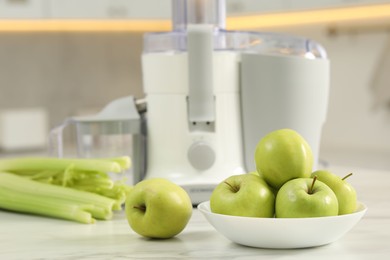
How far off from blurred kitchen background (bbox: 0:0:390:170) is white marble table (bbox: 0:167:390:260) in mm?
1634

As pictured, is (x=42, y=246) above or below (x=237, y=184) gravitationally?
below

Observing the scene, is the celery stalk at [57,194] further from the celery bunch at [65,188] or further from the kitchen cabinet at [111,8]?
the kitchen cabinet at [111,8]

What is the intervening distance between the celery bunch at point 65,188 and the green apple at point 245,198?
34 centimetres

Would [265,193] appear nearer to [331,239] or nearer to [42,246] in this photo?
[331,239]

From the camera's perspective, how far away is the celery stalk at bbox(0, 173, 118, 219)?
4.67 feet

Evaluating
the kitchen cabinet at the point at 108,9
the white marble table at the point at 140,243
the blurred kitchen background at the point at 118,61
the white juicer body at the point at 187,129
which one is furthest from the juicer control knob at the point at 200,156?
the kitchen cabinet at the point at 108,9

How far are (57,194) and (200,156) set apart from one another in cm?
30

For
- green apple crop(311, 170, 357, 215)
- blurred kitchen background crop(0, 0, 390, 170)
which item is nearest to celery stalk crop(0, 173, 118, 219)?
green apple crop(311, 170, 357, 215)

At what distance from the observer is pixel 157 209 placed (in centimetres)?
118

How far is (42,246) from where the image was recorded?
1.22 meters

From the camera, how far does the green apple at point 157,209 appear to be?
1.18m

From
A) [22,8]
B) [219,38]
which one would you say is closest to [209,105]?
[219,38]

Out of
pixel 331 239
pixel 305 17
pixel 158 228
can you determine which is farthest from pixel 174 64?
pixel 305 17

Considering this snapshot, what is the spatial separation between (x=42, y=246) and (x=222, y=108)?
539 millimetres
